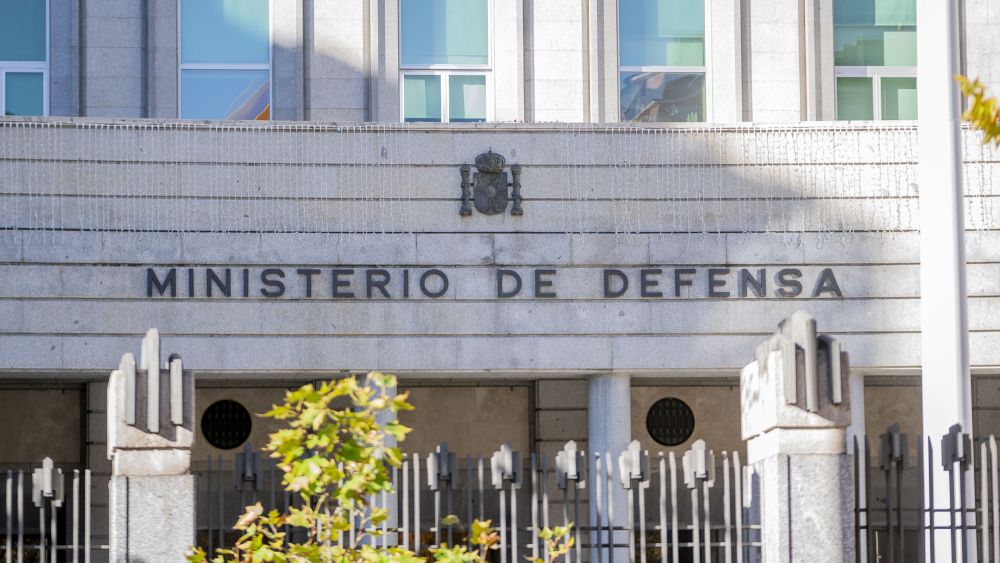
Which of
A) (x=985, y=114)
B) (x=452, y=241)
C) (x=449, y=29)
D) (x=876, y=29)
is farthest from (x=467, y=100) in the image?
(x=985, y=114)

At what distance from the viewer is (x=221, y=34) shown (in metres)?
22.4

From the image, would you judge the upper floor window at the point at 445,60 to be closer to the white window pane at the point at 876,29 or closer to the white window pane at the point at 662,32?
the white window pane at the point at 662,32

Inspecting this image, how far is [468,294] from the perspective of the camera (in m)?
21.2

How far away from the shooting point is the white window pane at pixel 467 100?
73.8 ft

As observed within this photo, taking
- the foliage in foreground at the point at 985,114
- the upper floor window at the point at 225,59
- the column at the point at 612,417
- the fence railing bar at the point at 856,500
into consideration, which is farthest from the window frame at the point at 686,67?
the foliage in foreground at the point at 985,114

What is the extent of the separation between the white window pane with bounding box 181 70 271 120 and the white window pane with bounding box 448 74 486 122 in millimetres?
2317

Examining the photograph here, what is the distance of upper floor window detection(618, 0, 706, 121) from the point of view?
22.7m

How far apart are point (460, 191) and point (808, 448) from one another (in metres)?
10.0

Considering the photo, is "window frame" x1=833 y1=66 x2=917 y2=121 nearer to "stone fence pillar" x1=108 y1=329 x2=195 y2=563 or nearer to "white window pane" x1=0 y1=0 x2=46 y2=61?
"white window pane" x1=0 y1=0 x2=46 y2=61

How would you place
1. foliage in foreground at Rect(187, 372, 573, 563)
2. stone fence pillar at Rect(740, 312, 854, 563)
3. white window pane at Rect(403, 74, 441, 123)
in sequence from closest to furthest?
1. foliage in foreground at Rect(187, 372, 573, 563)
2. stone fence pillar at Rect(740, 312, 854, 563)
3. white window pane at Rect(403, 74, 441, 123)

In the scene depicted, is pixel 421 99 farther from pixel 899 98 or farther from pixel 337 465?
pixel 337 465

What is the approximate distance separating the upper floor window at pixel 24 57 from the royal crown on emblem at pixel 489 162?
550 centimetres

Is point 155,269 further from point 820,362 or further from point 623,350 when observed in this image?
point 820,362

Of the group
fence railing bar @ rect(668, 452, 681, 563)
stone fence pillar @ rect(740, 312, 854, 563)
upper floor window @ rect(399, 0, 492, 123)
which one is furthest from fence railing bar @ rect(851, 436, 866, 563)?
upper floor window @ rect(399, 0, 492, 123)
